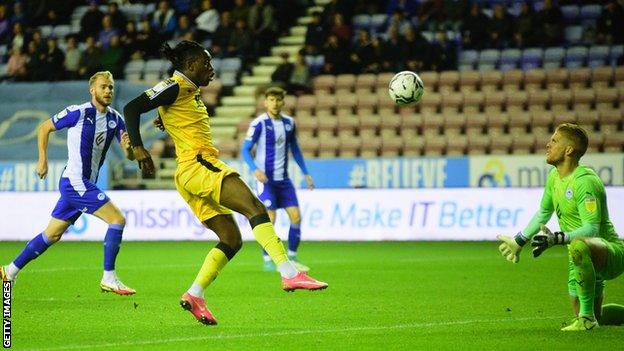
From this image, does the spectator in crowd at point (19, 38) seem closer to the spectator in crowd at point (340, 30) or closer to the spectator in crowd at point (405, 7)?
the spectator in crowd at point (340, 30)

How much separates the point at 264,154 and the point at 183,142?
549 cm

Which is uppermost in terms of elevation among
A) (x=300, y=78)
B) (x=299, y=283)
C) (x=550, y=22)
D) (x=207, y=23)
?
(x=207, y=23)

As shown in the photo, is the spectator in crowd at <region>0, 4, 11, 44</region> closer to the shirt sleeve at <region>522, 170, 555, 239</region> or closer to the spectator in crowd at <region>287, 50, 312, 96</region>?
the spectator in crowd at <region>287, 50, 312, 96</region>

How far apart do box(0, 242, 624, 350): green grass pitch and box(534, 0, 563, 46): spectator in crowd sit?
8283 millimetres

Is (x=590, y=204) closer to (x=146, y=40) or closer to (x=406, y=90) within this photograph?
(x=406, y=90)

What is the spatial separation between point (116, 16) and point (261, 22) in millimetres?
3388

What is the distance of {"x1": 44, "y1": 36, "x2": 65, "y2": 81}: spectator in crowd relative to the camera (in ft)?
86.1

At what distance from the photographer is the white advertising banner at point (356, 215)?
19094 mm

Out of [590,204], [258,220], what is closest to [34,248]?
[258,220]

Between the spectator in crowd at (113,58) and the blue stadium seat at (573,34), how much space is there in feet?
31.6

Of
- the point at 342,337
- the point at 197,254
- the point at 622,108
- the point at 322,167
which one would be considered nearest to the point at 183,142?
the point at 342,337

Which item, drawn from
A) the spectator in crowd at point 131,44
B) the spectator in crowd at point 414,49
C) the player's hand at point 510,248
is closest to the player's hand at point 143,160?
the player's hand at point 510,248

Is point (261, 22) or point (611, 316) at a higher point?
point (261, 22)

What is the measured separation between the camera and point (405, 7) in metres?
25.5
